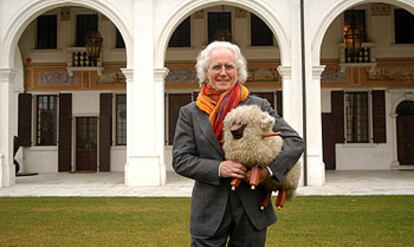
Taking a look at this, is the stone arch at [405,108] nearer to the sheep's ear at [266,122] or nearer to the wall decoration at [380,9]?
the wall decoration at [380,9]

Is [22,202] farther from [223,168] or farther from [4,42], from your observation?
[223,168]

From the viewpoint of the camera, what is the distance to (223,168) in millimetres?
2357

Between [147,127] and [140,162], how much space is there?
96cm

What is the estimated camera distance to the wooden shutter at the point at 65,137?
17.7m

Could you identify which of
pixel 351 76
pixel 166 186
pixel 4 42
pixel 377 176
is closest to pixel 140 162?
pixel 166 186

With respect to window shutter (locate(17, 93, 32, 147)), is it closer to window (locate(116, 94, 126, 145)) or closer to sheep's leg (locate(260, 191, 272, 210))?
window (locate(116, 94, 126, 145))

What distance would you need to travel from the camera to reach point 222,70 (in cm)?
249

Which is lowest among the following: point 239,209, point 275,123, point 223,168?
point 239,209

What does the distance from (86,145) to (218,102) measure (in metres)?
16.2

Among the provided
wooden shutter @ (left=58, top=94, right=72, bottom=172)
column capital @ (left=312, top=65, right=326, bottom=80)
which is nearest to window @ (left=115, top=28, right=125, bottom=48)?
wooden shutter @ (left=58, top=94, right=72, bottom=172)

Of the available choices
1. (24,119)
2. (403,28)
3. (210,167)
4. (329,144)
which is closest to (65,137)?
(24,119)

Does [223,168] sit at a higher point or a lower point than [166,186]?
higher

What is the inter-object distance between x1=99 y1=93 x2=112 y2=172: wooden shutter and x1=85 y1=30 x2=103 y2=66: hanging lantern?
4.98ft

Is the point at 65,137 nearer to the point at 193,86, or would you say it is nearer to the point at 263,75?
the point at 193,86
